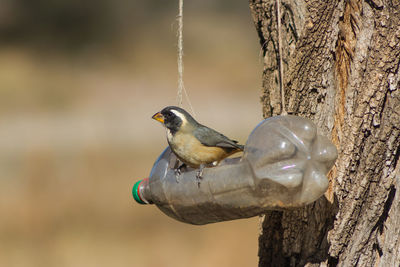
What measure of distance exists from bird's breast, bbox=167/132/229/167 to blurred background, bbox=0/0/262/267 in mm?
4033

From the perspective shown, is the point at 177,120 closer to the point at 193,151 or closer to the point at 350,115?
the point at 193,151

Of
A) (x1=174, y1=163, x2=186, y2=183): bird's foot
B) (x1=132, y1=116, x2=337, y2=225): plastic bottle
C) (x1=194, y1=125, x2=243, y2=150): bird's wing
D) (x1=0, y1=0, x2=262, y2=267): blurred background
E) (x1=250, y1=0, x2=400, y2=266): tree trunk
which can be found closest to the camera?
(x1=132, y1=116, x2=337, y2=225): plastic bottle

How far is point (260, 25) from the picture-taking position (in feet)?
9.45

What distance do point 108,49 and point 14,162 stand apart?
10.7 feet

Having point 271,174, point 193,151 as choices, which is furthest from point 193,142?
point 271,174

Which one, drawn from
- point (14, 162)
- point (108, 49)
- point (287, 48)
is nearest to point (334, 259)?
point (287, 48)

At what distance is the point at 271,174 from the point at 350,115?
1.46 ft

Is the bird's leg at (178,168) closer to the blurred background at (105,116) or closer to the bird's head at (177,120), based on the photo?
the bird's head at (177,120)

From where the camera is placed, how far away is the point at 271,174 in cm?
233

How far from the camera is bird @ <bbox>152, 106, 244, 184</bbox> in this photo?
2803 mm

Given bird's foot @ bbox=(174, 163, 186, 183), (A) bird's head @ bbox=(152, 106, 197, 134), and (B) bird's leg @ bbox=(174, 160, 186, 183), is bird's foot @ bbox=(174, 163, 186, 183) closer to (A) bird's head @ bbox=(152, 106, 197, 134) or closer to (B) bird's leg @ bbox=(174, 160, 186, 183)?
(B) bird's leg @ bbox=(174, 160, 186, 183)

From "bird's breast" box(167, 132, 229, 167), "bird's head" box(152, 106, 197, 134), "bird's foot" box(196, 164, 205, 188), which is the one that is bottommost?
"bird's foot" box(196, 164, 205, 188)

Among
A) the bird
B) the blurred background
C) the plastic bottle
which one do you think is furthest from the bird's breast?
the blurred background

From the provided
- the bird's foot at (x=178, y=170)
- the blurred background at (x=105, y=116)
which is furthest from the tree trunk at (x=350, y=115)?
the blurred background at (x=105, y=116)
